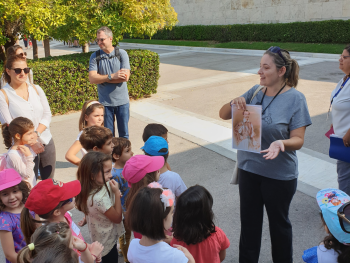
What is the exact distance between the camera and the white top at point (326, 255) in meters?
2.03

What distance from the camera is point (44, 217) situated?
7.72 feet

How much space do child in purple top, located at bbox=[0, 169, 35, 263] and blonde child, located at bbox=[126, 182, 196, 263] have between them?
2.75 feet

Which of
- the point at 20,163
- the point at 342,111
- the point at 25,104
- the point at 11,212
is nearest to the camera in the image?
the point at 11,212

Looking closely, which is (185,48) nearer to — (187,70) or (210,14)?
(210,14)

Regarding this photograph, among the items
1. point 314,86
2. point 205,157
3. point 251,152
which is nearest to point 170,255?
point 251,152

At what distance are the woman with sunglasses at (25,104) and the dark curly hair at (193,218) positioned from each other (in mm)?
2312

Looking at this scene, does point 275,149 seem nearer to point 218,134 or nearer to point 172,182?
point 172,182

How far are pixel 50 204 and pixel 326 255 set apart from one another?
1.84 m

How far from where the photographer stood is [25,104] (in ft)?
13.5

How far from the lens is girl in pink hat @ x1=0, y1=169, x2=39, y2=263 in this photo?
2486mm

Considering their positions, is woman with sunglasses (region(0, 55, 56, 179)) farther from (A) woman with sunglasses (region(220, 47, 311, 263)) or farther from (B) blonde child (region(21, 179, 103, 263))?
(A) woman with sunglasses (region(220, 47, 311, 263))

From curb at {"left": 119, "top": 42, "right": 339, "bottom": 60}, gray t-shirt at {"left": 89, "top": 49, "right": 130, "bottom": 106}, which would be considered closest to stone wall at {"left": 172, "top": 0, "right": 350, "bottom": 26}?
curb at {"left": 119, "top": 42, "right": 339, "bottom": 60}

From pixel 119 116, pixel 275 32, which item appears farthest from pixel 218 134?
pixel 275 32

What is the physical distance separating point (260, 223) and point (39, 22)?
7539 mm
